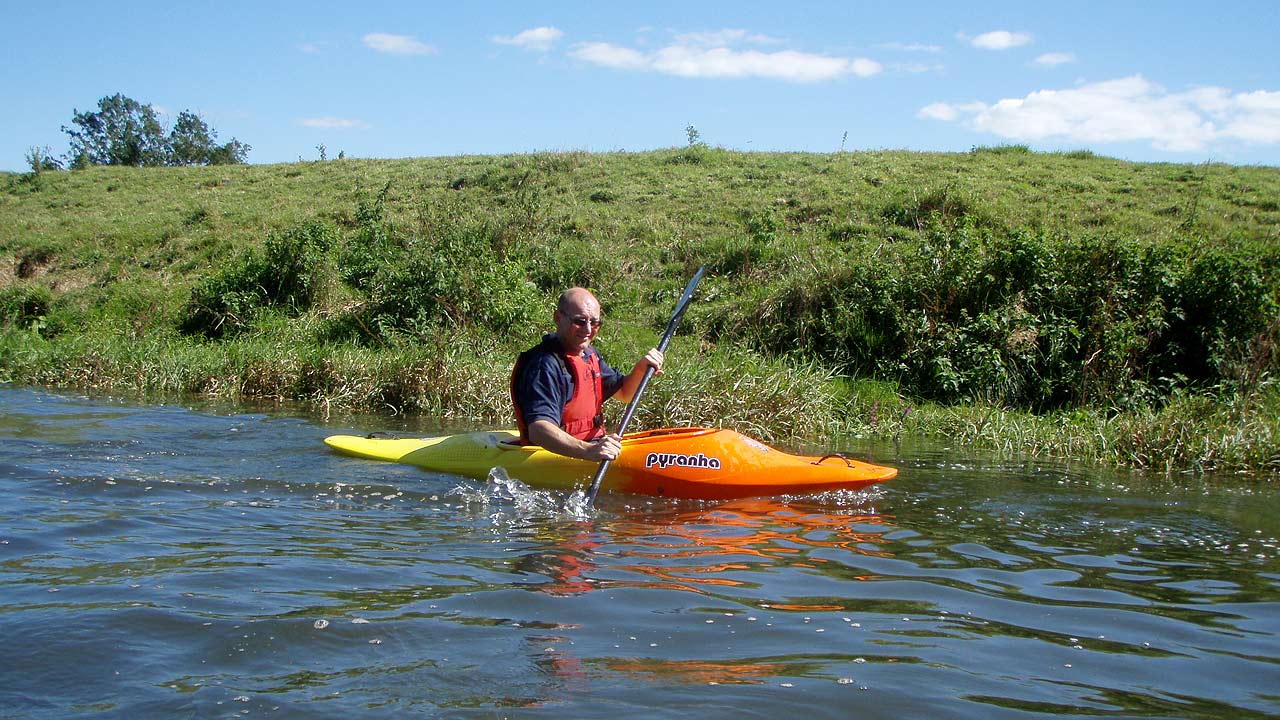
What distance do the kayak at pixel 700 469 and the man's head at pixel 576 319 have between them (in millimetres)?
725

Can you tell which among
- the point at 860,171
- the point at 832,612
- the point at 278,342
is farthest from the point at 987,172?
the point at 832,612

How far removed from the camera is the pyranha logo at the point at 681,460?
5.94 metres

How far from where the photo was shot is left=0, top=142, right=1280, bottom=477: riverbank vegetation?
29.7 feet

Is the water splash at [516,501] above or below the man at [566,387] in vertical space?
below

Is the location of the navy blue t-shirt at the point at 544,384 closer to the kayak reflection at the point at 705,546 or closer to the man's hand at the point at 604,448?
the man's hand at the point at 604,448

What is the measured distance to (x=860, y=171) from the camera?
17781mm

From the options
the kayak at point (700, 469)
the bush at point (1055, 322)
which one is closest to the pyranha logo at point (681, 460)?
the kayak at point (700, 469)

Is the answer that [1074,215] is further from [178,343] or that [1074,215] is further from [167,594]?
[167,594]

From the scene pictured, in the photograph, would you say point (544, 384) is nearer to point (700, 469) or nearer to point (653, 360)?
point (653, 360)

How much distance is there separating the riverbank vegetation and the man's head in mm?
2964

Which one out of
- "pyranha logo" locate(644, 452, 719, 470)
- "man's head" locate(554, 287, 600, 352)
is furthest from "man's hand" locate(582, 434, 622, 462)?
"man's head" locate(554, 287, 600, 352)

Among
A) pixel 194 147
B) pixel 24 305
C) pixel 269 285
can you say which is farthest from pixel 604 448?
pixel 194 147

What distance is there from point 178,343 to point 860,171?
1110 cm

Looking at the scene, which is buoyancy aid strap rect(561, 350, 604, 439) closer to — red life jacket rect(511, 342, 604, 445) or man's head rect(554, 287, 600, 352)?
red life jacket rect(511, 342, 604, 445)
